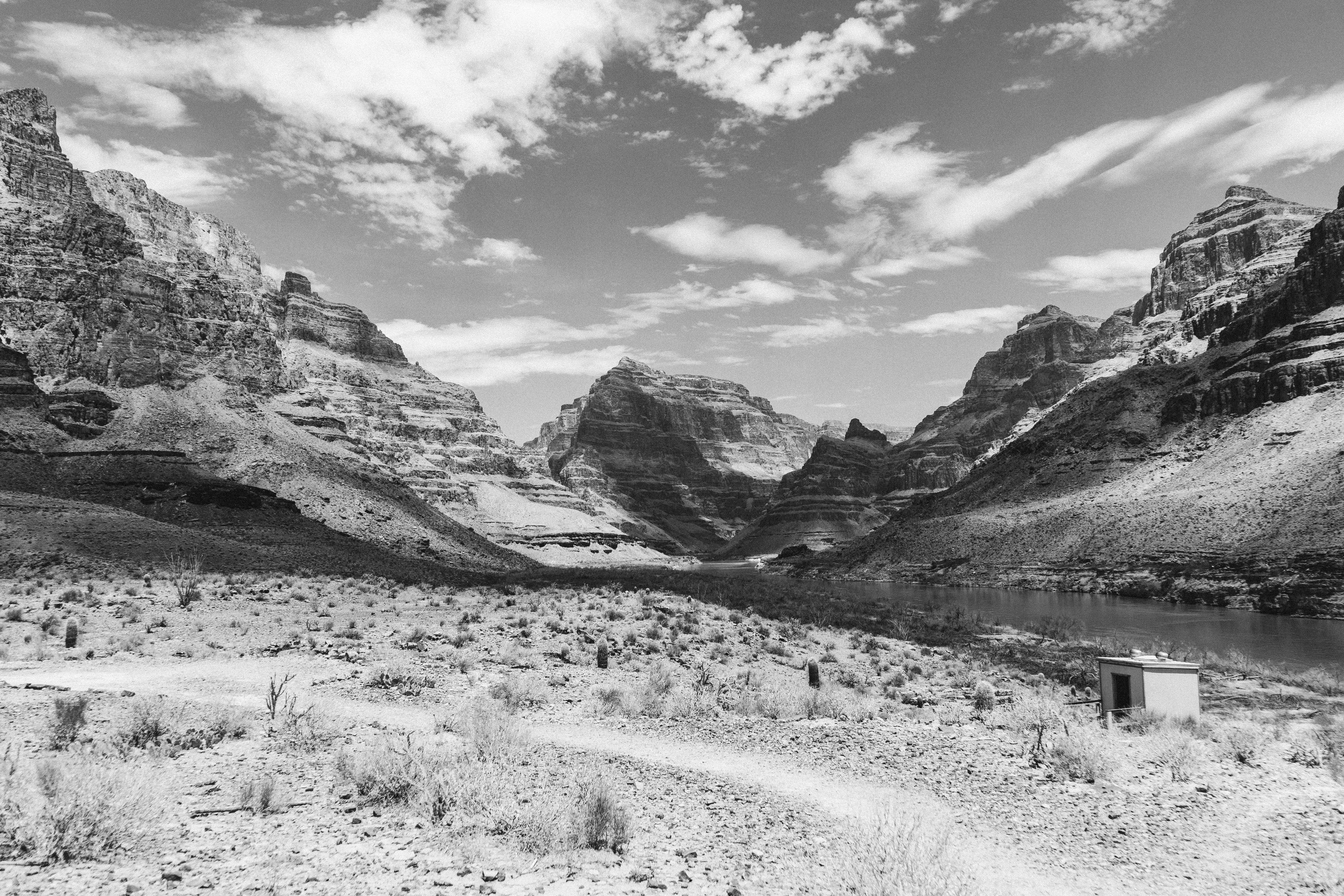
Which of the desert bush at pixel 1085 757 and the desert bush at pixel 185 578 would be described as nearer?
the desert bush at pixel 1085 757

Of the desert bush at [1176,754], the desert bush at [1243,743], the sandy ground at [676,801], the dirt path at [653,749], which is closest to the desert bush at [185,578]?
the sandy ground at [676,801]

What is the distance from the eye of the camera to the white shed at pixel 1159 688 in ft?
53.2

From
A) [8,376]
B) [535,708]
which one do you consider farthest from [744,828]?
[8,376]

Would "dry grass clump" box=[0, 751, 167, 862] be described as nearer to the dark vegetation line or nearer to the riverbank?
the dark vegetation line

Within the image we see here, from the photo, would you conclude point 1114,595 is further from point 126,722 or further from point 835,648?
point 126,722

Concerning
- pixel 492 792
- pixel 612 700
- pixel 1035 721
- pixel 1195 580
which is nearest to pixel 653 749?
pixel 612 700

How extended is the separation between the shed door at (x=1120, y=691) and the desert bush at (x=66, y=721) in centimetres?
1884

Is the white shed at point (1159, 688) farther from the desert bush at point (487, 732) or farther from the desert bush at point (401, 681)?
the desert bush at point (401, 681)

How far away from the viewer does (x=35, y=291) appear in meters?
88.9

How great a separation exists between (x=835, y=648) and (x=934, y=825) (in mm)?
18604

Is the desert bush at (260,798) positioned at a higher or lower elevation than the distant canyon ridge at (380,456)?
lower

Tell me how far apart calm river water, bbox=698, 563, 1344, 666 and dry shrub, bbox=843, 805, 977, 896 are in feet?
108

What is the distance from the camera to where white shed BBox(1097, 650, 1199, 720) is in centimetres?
1620

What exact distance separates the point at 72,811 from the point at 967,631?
38974 millimetres
